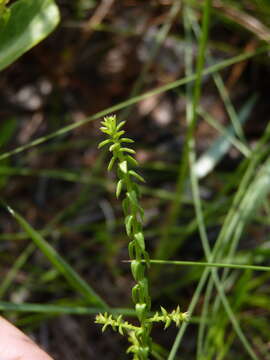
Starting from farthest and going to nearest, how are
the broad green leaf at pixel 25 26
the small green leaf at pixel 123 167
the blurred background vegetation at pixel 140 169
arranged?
the blurred background vegetation at pixel 140 169 → the broad green leaf at pixel 25 26 → the small green leaf at pixel 123 167

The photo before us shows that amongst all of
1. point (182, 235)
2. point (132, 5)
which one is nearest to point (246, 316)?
point (182, 235)

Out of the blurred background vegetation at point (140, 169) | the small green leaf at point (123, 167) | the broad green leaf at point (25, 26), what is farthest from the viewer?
the blurred background vegetation at point (140, 169)

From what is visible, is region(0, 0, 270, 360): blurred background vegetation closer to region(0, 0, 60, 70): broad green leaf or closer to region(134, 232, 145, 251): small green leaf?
region(0, 0, 60, 70): broad green leaf

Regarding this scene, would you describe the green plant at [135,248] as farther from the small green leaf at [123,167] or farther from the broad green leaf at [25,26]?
the broad green leaf at [25,26]

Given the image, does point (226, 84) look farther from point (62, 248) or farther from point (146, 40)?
point (62, 248)

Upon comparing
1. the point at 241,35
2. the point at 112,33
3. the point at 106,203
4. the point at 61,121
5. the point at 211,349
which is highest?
the point at 112,33

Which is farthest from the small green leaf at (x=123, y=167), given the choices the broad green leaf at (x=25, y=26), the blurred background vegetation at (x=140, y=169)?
the blurred background vegetation at (x=140, y=169)
